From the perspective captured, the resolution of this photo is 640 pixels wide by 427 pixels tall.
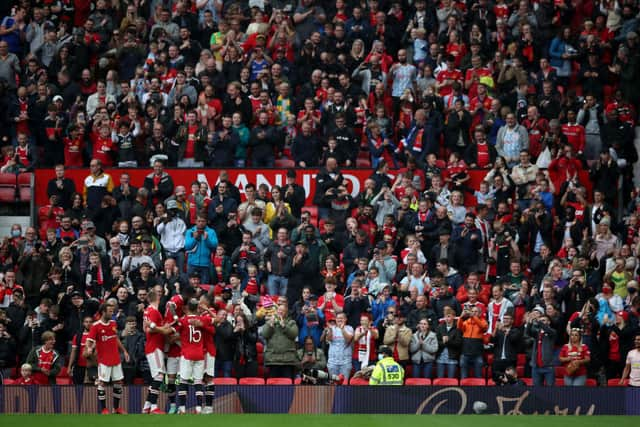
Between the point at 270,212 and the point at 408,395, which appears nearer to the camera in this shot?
the point at 408,395

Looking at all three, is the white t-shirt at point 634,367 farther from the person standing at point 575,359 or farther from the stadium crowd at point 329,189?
the person standing at point 575,359

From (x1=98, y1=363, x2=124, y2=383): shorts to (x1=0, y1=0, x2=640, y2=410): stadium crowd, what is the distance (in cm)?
18

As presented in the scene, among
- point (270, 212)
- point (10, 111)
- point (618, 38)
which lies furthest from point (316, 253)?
point (618, 38)

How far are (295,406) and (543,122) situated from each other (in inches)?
377

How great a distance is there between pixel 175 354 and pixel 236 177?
7606 millimetres

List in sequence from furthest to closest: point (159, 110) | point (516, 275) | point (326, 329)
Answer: point (159, 110)
point (516, 275)
point (326, 329)

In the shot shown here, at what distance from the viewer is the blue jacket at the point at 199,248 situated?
74.9 ft

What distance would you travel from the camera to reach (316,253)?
74.3 feet

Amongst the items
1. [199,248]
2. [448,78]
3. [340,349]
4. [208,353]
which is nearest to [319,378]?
[340,349]

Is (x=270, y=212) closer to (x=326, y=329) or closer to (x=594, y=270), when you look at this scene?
(x=326, y=329)

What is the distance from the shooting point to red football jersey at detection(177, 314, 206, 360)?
1794cm

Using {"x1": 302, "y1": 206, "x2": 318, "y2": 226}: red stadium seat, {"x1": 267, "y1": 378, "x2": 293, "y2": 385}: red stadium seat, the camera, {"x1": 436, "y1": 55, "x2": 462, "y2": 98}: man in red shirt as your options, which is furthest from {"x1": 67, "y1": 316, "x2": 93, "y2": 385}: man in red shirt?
{"x1": 436, "y1": 55, "x2": 462, "y2": 98}: man in red shirt

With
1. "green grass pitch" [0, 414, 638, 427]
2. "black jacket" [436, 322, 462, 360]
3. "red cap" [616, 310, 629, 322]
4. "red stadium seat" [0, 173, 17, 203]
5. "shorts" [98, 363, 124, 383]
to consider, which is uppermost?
"red stadium seat" [0, 173, 17, 203]

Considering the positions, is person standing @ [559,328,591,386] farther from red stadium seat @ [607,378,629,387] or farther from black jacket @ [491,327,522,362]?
black jacket @ [491,327,522,362]
